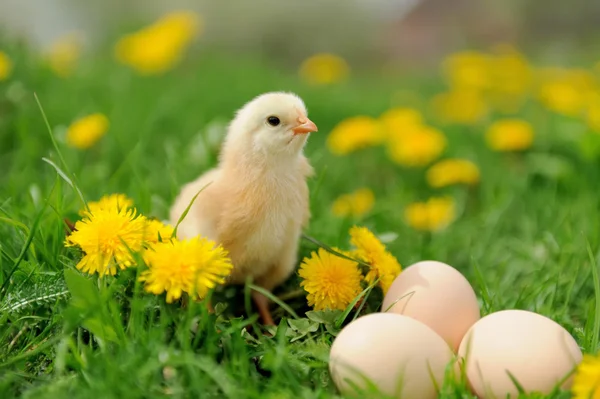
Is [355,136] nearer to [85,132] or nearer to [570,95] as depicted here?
[85,132]

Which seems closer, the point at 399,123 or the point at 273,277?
the point at 273,277

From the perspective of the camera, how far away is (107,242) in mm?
1255

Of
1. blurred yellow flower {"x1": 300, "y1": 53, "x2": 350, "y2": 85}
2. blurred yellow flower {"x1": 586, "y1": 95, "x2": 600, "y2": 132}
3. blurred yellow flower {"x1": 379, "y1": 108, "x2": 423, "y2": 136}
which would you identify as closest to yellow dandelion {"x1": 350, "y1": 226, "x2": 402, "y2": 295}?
blurred yellow flower {"x1": 379, "y1": 108, "x2": 423, "y2": 136}

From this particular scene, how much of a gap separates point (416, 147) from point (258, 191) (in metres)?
1.41

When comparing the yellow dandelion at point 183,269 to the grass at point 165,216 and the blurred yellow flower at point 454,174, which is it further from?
the blurred yellow flower at point 454,174

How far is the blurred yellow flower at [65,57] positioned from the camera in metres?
3.48

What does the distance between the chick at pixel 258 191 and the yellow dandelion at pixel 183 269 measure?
0.16m

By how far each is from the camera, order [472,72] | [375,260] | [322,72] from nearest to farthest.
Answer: [375,260]
[472,72]
[322,72]

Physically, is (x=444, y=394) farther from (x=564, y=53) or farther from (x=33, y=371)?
(x=564, y=53)

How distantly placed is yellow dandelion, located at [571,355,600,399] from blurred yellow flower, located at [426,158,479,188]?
1.56 m

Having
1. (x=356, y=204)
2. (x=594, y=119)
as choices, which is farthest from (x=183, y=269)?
(x=594, y=119)

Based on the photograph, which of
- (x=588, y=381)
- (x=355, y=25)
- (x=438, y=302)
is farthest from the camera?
(x=355, y=25)

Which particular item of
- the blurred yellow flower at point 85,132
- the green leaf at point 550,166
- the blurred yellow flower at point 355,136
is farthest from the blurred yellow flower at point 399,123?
the blurred yellow flower at point 85,132

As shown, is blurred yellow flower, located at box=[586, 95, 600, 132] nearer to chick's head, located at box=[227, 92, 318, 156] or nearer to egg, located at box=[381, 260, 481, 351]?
egg, located at box=[381, 260, 481, 351]
